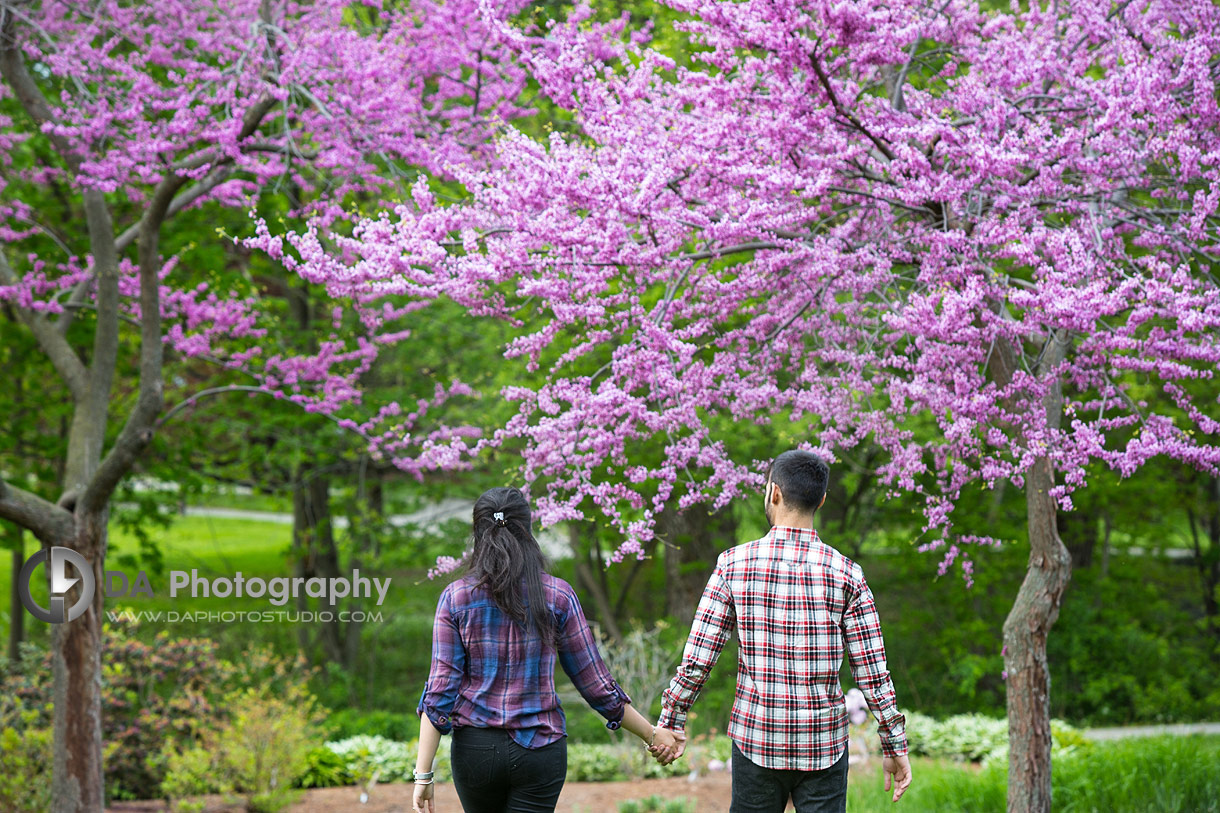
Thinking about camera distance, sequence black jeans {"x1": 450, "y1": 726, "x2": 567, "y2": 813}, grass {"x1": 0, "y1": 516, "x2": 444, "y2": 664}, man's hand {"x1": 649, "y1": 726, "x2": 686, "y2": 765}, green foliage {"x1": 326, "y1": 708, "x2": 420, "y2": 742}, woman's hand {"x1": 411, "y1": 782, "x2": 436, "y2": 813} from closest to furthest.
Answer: black jeans {"x1": 450, "y1": 726, "x2": 567, "y2": 813} → woman's hand {"x1": 411, "y1": 782, "x2": 436, "y2": 813} → man's hand {"x1": 649, "y1": 726, "x2": 686, "y2": 765} → green foliage {"x1": 326, "y1": 708, "x2": 420, "y2": 742} → grass {"x1": 0, "y1": 516, "x2": 444, "y2": 664}

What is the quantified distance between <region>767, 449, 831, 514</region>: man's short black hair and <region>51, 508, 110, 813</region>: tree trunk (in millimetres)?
5114

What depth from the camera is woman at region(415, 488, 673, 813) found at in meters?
2.93

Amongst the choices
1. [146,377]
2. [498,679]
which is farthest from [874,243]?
[146,377]

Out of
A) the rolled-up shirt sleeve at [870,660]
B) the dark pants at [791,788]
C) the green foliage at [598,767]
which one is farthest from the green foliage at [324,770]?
the rolled-up shirt sleeve at [870,660]

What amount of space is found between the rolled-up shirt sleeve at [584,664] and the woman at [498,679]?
64 millimetres

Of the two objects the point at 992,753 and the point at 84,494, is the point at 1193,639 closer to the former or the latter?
the point at 992,753

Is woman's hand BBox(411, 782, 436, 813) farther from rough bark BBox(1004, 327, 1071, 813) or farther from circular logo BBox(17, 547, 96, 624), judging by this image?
circular logo BBox(17, 547, 96, 624)

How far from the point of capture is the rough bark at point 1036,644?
15.5ft

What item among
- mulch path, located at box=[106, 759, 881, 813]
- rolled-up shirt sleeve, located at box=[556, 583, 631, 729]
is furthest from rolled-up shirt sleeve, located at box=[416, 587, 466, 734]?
mulch path, located at box=[106, 759, 881, 813]

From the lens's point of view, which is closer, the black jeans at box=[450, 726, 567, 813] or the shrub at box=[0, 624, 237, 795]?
the black jeans at box=[450, 726, 567, 813]

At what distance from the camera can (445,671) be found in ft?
Answer: 9.71

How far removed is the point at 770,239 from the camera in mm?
4562

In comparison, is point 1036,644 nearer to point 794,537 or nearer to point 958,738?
point 794,537

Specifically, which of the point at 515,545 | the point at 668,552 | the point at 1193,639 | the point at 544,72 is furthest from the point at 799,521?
the point at 1193,639
